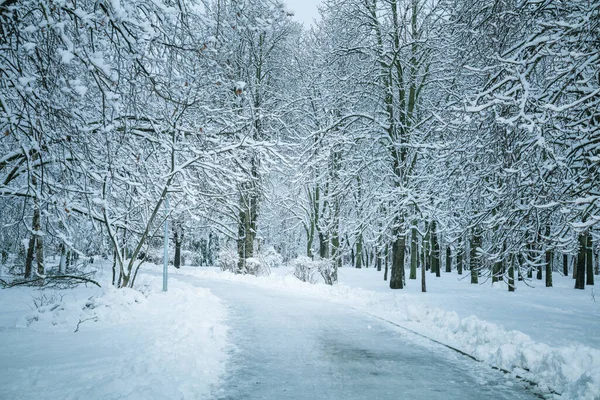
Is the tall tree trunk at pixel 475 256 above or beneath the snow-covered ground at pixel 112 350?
above

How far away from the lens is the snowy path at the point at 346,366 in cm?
464

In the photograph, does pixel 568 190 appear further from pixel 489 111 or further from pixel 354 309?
pixel 354 309

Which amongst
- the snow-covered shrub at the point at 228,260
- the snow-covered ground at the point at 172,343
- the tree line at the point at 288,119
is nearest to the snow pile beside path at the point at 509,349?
the snow-covered ground at the point at 172,343

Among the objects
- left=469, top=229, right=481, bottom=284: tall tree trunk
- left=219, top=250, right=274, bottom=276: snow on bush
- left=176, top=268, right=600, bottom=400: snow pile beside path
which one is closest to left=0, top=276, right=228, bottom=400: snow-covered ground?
left=176, top=268, right=600, bottom=400: snow pile beside path

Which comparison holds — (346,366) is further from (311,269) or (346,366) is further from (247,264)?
(247,264)

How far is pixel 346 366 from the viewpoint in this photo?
564 cm

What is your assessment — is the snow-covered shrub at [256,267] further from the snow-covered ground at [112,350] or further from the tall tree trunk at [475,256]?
the snow-covered ground at [112,350]

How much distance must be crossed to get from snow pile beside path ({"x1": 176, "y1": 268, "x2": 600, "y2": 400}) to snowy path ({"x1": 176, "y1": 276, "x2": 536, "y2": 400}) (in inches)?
13.7

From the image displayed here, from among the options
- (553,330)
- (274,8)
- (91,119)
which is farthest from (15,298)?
(553,330)

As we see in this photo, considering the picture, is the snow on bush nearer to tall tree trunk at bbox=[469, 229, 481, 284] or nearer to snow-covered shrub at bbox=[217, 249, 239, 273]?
snow-covered shrub at bbox=[217, 249, 239, 273]

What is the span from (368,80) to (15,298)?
14888 millimetres

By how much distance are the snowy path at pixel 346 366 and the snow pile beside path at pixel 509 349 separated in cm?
35

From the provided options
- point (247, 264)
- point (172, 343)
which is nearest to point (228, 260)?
point (247, 264)

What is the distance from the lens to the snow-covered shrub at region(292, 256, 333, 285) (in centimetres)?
1889
